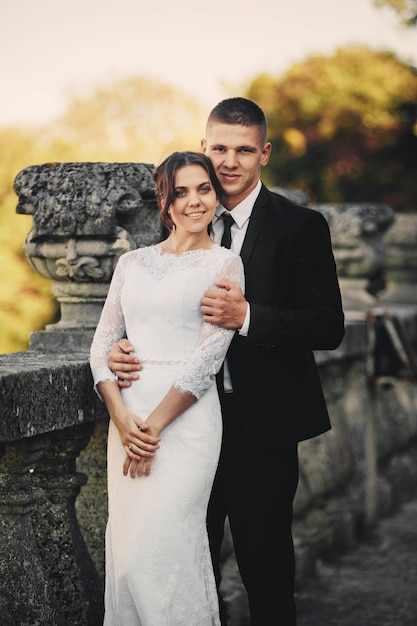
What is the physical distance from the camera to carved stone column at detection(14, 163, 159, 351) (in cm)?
369

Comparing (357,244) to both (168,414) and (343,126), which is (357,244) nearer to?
(168,414)

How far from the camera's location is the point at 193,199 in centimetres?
321

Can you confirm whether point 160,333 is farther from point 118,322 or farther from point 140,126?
point 140,126

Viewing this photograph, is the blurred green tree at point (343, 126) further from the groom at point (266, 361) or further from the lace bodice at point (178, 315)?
the lace bodice at point (178, 315)

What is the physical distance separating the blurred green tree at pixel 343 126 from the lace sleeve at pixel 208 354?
2055 cm

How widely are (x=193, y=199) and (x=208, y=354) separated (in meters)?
0.49

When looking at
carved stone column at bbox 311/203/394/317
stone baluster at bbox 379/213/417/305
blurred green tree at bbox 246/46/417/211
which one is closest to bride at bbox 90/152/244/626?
carved stone column at bbox 311/203/394/317

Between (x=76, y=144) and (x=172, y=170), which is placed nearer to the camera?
(x=172, y=170)

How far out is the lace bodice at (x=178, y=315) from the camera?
10.3 feet

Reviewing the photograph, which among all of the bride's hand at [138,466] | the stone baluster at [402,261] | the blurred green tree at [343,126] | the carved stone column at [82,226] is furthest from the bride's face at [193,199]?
the blurred green tree at [343,126]

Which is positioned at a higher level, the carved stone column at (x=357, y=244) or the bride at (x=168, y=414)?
the carved stone column at (x=357, y=244)

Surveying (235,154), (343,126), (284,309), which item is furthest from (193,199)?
(343,126)

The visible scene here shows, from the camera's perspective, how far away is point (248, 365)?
3.40 meters

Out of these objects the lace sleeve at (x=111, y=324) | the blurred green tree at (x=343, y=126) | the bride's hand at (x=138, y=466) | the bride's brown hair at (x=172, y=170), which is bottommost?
the bride's hand at (x=138, y=466)
